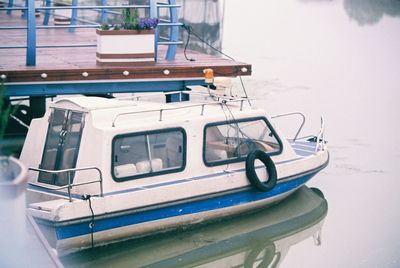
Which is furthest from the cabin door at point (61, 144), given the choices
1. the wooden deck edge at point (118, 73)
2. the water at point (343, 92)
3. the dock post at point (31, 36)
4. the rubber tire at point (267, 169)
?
the water at point (343, 92)

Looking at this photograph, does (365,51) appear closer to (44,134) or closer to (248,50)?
(248,50)

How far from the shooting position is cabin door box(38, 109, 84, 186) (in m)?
11.8

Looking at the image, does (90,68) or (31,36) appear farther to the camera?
(90,68)

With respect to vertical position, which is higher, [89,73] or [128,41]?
[128,41]

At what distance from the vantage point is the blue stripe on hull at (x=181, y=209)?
1117cm

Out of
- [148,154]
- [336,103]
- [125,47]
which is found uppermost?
[125,47]

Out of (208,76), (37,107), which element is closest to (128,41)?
(208,76)

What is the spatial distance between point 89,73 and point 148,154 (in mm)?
1911

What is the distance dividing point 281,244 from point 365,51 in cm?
1696

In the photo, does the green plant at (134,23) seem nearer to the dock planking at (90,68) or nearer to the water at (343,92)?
the dock planking at (90,68)

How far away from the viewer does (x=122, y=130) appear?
11602mm

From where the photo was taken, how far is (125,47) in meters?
13.5

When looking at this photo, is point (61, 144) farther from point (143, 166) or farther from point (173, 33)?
point (173, 33)

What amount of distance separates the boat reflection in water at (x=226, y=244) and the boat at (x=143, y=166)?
0.16m
